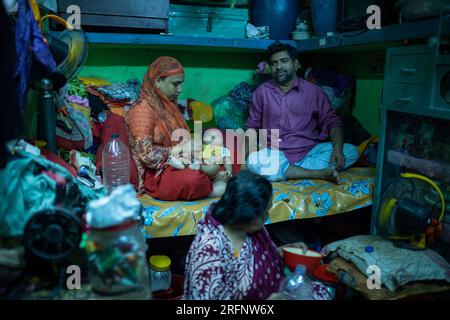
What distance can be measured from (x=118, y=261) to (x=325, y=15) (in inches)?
119

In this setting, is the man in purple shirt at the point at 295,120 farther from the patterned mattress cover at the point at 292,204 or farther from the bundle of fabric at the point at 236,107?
the bundle of fabric at the point at 236,107

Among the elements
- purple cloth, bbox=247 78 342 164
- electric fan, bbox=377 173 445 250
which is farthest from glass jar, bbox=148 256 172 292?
purple cloth, bbox=247 78 342 164

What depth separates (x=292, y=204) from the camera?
109 inches

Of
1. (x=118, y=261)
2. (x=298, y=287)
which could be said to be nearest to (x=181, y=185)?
(x=298, y=287)

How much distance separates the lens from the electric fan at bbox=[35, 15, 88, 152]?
6.81 feet

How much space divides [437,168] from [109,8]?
105 inches

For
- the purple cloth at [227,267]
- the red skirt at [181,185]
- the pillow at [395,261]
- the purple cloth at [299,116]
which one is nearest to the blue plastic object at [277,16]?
the purple cloth at [299,116]

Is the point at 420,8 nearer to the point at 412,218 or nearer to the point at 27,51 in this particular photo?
the point at 412,218

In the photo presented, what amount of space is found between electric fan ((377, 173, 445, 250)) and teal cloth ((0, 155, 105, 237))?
Result: 5.66ft

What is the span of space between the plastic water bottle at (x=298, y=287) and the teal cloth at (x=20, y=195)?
40.8 inches

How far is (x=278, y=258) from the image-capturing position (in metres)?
1.96

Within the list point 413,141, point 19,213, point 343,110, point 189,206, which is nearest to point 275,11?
point 343,110

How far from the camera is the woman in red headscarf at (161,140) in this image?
8.75 feet
